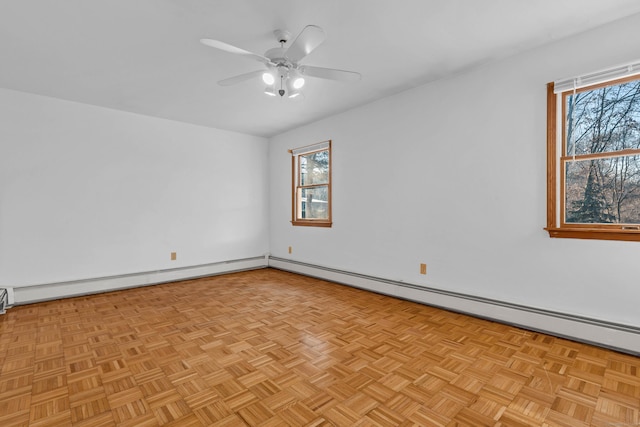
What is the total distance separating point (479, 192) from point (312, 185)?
2.49 metres

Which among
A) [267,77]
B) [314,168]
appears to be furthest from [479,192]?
[314,168]

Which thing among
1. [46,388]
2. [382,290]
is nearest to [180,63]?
[46,388]

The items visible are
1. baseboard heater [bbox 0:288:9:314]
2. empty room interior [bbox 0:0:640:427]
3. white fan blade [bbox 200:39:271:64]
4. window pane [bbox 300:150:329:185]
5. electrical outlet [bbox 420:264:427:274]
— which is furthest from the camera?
window pane [bbox 300:150:329:185]

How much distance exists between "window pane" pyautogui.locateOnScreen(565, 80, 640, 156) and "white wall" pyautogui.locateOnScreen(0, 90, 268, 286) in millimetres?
4338

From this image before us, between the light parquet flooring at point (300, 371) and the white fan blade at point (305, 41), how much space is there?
2.04 meters

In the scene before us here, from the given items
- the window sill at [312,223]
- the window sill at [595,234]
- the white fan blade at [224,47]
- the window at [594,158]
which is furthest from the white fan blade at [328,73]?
the window sill at [312,223]

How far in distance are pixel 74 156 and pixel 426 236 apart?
421 centimetres

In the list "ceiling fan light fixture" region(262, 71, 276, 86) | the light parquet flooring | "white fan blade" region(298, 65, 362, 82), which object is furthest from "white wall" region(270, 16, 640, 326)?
"ceiling fan light fixture" region(262, 71, 276, 86)

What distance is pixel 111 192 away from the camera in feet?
12.8

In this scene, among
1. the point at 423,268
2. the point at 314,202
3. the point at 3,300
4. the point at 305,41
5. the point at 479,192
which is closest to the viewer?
the point at 305,41

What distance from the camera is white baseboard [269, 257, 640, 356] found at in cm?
210

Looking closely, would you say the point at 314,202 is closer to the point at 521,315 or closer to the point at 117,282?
the point at 117,282

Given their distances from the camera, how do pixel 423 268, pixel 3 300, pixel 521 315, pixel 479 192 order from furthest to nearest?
1. pixel 423 268
2. pixel 3 300
3. pixel 479 192
4. pixel 521 315

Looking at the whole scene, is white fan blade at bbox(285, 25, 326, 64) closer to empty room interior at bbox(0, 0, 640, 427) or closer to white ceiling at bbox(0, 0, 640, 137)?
empty room interior at bbox(0, 0, 640, 427)
